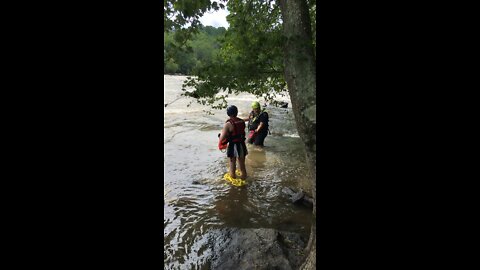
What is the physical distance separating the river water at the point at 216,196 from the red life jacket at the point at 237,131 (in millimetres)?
1289

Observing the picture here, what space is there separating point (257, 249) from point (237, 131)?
3.78m

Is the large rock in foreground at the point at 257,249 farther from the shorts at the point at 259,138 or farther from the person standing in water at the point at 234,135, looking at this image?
the shorts at the point at 259,138

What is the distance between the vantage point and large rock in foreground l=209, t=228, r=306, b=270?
13.6 feet

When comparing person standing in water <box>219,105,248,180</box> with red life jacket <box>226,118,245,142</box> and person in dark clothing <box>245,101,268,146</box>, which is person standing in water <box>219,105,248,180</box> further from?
person in dark clothing <box>245,101,268,146</box>

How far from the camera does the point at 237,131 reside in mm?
7656

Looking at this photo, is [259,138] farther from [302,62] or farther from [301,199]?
[302,62]

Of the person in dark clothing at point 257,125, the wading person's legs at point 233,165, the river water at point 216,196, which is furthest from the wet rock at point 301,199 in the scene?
the person in dark clothing at point 257,125

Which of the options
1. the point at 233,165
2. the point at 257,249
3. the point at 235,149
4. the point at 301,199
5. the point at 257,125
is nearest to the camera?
the point at 257,249

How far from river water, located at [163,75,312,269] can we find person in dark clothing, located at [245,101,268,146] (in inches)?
18.7

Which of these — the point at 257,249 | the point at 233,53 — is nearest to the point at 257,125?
the point at 233,53
